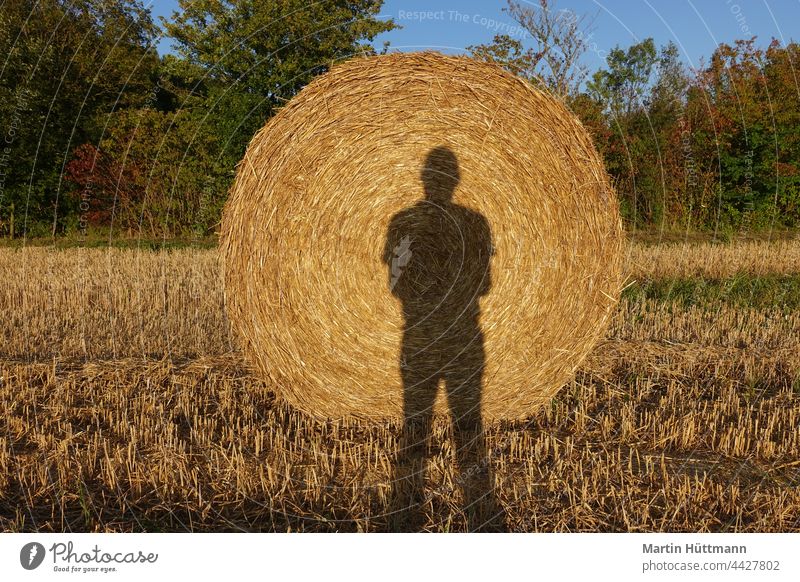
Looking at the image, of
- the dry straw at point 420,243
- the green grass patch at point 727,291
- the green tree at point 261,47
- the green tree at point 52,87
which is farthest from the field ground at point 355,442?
the green tree at point 52,87

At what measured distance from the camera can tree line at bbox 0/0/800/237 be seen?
17875 mm

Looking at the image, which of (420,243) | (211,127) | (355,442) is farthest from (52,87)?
(355,442)

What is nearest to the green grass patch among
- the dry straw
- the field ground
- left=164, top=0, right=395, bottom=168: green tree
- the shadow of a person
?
the field ground

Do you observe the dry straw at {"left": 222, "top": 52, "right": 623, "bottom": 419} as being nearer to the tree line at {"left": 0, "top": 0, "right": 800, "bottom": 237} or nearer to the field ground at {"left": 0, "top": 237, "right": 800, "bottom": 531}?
the field ground at {"left": 0, "top": 237, "right": 800, "bottom": 531}

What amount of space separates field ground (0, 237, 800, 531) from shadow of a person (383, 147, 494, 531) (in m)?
0.25

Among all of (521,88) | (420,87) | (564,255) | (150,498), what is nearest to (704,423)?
(564,255)

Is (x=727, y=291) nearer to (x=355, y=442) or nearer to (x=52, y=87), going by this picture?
(x=355, y=442)

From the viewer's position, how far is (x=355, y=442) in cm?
Result: 524

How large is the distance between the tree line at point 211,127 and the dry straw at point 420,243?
1228 centimetres

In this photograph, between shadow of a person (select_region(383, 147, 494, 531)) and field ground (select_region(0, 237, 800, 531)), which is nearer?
field ground (select_region(0, 237, 800, 531))

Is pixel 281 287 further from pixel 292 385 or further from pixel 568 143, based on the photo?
pixel 568 143

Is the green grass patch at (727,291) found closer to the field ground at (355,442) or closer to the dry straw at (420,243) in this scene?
the field ground at (355,442)

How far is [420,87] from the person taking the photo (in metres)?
5.29

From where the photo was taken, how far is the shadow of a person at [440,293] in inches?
222
